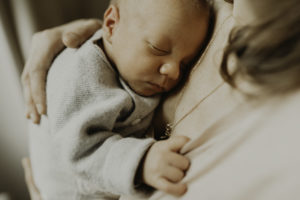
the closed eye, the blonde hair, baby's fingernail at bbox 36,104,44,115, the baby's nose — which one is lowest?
baby's fingernail at bbox 36,104,44,115

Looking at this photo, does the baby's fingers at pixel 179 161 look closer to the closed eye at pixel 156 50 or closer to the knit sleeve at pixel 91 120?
the knit sleeve at pixel 91 120

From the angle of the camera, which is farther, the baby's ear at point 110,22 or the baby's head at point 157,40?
the baby's ear at point 110,22

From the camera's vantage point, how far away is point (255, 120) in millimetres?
473

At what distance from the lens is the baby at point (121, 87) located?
0.65m

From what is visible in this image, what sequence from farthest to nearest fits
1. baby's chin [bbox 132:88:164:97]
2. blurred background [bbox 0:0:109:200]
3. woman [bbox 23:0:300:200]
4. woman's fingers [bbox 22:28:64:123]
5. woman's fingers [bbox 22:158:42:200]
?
blurred background [bbox 0:0:109:200] → woman's fingers [bbox 22:158:42:200] → woman's fingers [bbox 22:28:64:123] → baby's chin [bbox 132:88:164:97] → woman [bbox 23:0:300:200]

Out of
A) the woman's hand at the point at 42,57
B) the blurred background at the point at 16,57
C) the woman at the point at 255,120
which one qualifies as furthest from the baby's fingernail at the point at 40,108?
the blurred background at the point at 16,57

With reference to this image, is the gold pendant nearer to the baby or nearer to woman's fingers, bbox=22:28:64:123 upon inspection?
the baby

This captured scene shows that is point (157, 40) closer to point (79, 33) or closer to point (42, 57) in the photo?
point (79, 33)

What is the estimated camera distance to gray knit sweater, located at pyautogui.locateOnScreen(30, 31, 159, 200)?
64 cm

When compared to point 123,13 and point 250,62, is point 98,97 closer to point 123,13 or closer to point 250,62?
point 123,13

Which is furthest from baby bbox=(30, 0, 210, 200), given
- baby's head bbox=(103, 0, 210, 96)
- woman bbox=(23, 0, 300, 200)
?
woman bbox=(23, 0, 300, 200)

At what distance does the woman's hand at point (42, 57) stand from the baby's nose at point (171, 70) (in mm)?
298

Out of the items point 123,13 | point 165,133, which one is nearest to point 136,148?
point 165,133

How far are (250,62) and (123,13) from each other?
420 millimetres
